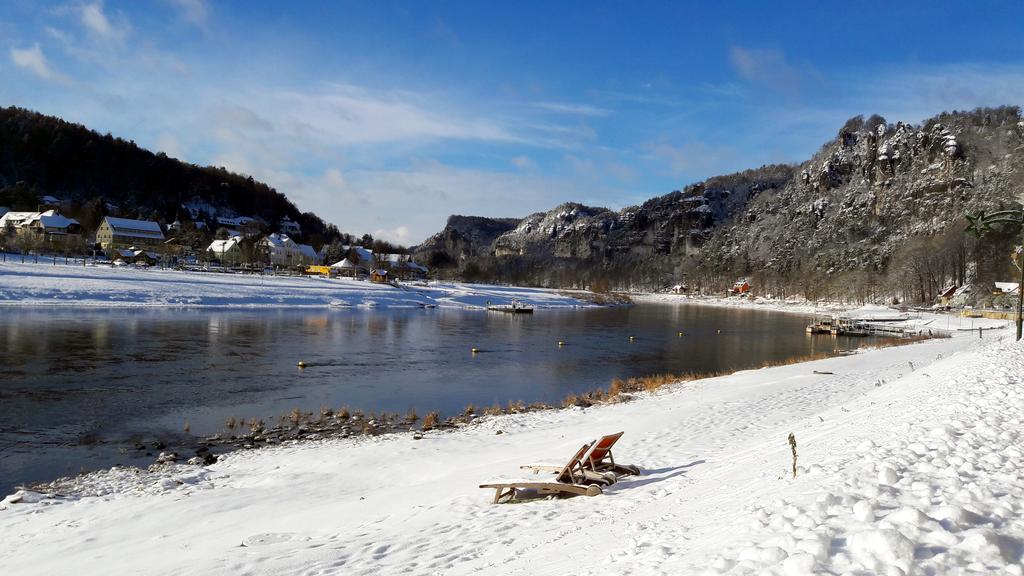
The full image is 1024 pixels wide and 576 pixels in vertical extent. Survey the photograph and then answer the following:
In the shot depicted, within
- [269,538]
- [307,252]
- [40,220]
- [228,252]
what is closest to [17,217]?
[40,220]

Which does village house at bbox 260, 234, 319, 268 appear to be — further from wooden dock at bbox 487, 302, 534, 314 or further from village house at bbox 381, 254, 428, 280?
wooden dock at bbox 487, 302, 534, 314

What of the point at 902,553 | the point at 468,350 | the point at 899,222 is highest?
the point at 899,222

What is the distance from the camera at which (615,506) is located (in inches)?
362

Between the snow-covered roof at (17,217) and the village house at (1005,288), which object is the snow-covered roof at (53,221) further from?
the village house at (1005,288)

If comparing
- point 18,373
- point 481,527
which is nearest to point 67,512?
point 481,527

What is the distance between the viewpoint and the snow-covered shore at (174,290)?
2115 inches

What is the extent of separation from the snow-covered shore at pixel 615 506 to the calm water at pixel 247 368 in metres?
4.58

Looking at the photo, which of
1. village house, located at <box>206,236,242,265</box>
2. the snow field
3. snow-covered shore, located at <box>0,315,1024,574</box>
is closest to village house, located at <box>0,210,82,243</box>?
village house, located at <box>206,236,242,265</box>

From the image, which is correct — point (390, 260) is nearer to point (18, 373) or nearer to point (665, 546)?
point (18, 373)

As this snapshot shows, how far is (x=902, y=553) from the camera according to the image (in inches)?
176

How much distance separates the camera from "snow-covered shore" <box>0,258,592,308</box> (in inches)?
2115

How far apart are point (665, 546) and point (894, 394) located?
46.5ft

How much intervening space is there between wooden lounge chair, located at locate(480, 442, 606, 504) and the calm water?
1000cm

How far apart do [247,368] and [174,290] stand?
4172 centimetres
